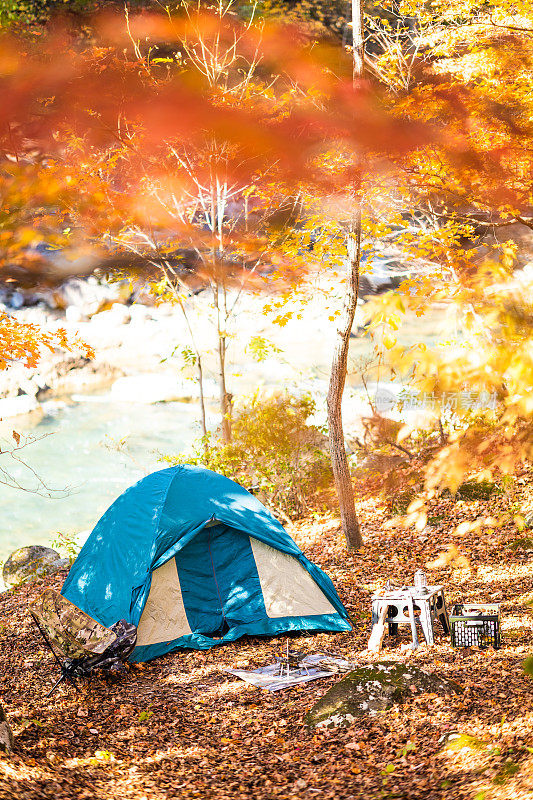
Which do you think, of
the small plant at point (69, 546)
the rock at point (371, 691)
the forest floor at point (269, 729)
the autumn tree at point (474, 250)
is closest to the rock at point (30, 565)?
the small plant at point (69, 546)

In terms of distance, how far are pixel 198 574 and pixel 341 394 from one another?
3.02 m

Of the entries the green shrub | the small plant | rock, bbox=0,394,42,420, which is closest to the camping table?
the green shrub

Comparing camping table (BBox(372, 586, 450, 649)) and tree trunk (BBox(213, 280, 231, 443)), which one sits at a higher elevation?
tree trunk (BBox(213, 280, 231, 443))

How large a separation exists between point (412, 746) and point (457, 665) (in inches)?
51.2

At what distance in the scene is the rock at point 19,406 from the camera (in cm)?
1630

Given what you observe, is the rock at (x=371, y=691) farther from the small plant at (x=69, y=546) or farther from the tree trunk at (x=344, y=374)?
the small plant at (x=69, y=546)

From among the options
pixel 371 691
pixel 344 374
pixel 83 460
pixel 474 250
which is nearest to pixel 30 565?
pixel 83 460

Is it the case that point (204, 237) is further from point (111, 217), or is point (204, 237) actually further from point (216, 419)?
point (216, 419)

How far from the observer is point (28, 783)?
10.4 feet

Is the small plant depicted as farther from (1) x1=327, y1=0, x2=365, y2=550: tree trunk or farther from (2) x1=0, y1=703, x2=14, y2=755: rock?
(2) x1=0, y1=703, x2=14, y2=755: rock

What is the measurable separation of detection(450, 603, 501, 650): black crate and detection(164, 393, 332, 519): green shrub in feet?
16.4

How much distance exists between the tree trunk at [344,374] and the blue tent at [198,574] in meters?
1.89

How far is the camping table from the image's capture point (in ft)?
17.4

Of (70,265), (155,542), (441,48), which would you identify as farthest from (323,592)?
(70,265)
